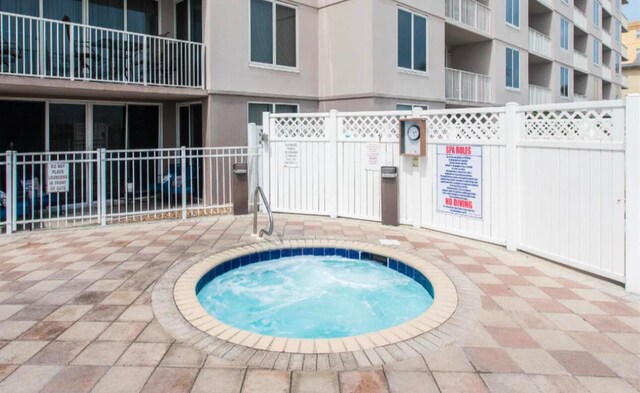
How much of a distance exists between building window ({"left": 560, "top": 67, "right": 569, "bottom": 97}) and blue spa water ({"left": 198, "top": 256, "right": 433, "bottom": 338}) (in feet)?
79.9

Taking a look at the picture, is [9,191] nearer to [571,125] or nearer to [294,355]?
[294,355]

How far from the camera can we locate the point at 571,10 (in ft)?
86.6

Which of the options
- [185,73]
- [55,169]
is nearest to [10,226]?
[55,169]

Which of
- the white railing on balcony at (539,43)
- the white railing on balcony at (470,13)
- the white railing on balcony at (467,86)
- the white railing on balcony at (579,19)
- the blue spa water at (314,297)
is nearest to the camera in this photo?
the blue spa water at (314,297)

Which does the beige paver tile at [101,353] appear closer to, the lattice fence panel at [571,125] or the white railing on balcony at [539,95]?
the lattice fence panel at [571,125]

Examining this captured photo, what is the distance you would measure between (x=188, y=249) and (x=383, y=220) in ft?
12.0

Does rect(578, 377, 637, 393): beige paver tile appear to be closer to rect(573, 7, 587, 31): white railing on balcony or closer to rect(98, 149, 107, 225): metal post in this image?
rect(98, 149, 107, 225): metal post

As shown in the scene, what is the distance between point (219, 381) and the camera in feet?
10.4

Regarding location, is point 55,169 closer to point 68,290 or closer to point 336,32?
point 68,290

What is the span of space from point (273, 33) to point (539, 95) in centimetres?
1655

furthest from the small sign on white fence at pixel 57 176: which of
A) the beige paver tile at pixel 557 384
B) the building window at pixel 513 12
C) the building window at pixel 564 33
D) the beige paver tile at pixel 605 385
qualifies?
the building window at pixel 564 33

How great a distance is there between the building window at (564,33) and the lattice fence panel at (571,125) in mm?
23120

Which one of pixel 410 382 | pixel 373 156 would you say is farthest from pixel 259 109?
pixel 410 382

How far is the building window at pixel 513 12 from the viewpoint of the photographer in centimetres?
1978
